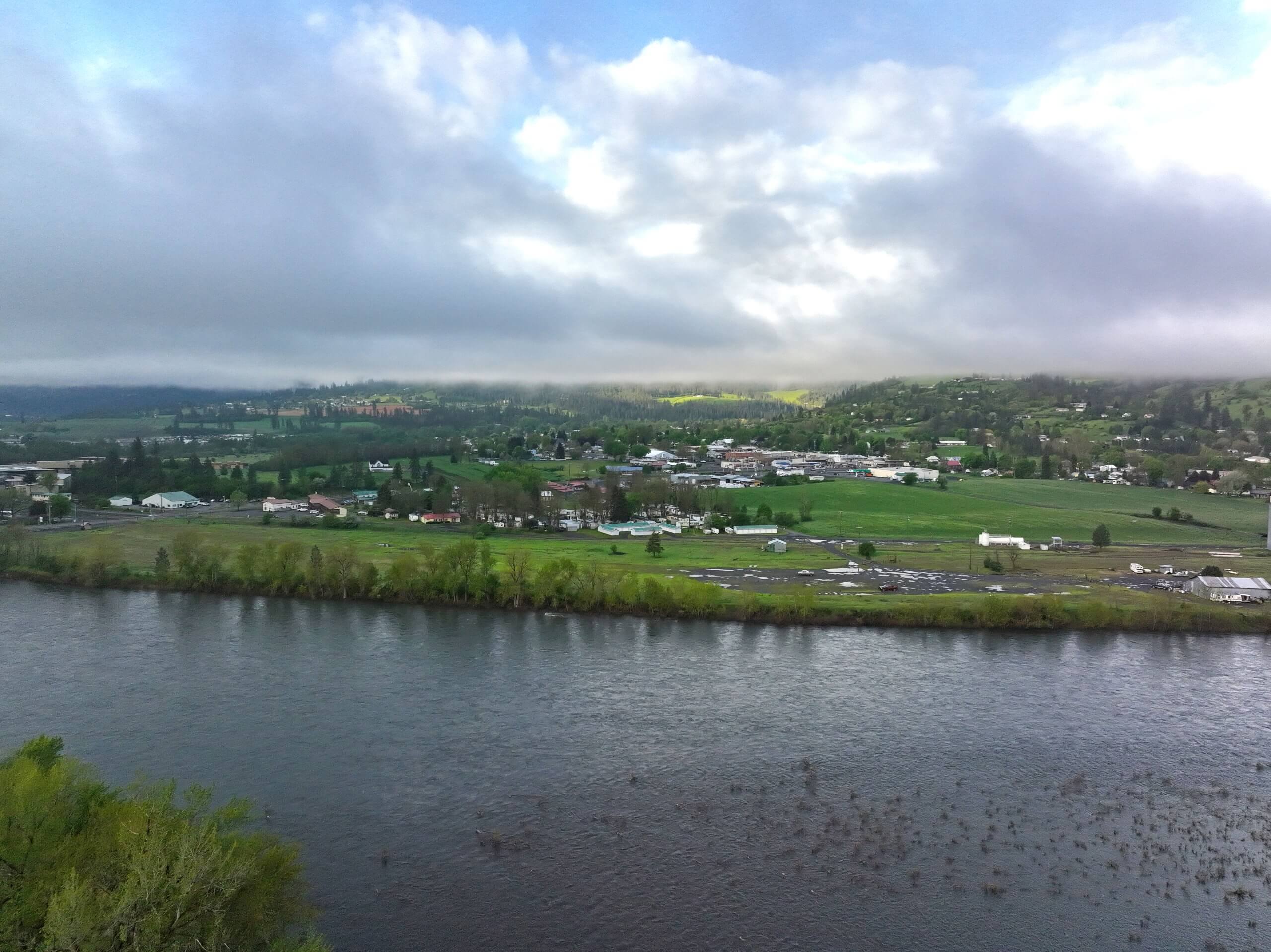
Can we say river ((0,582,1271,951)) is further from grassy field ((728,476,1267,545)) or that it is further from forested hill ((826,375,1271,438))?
forested hill ((826,375,1271,438))

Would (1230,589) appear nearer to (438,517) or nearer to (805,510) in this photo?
(805,510)

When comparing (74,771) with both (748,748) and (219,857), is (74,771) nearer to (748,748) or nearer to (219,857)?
(219,857)

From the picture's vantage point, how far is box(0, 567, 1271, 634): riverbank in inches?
1025

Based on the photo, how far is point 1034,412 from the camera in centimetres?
10031

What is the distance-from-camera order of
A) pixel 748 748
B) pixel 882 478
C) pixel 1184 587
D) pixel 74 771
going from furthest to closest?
1. pixel 882 478
2. pixel 1184 587
3. pixel 748 748
4. pixel 74 771

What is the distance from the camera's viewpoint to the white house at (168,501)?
48.9 m

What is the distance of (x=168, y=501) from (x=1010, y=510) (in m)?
48.5

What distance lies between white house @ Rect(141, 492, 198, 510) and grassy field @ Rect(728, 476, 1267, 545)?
32.0 meters

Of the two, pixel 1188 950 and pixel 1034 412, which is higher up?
pixel 1034 412

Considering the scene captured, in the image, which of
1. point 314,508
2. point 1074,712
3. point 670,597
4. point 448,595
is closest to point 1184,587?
point 1074,712

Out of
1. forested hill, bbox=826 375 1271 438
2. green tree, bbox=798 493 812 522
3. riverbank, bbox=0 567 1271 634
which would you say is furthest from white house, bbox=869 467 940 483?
riverbank, bbox=0 567 1271 634

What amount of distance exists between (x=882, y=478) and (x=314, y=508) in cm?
3960

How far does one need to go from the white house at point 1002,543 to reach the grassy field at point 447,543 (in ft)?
26.8

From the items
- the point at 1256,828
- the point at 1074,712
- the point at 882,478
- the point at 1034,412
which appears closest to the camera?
the point at 1256,828
